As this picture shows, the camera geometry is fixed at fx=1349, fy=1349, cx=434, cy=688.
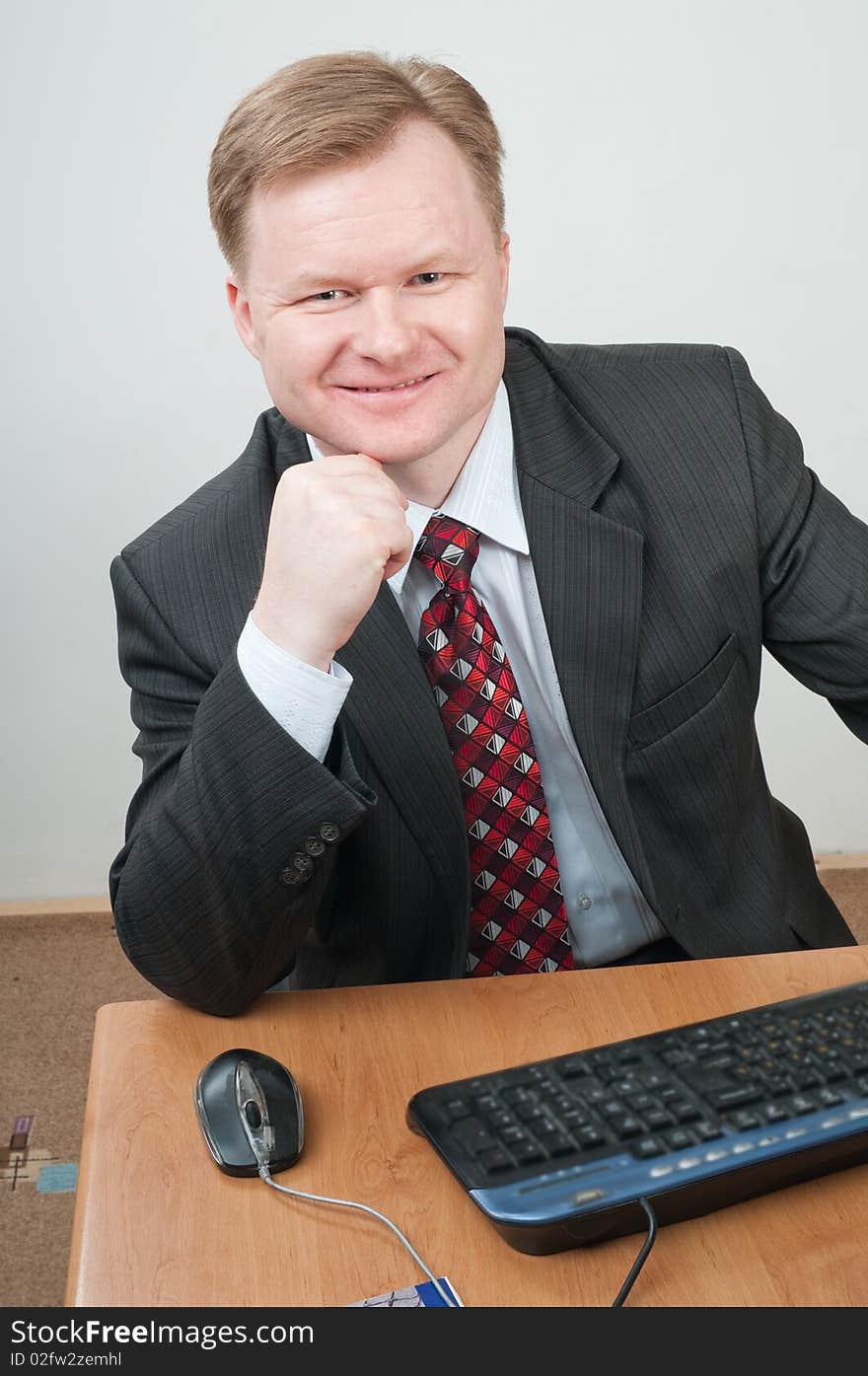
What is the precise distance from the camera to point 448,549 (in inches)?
48.1

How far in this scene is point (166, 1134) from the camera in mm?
905

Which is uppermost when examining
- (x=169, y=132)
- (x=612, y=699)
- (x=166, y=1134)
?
(x=169, y=132)

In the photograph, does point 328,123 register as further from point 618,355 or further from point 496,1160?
point 496,1160

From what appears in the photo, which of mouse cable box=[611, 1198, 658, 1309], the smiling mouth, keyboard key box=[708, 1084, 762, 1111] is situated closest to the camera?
mouse cable box=[611, 1198, 658, 1309]

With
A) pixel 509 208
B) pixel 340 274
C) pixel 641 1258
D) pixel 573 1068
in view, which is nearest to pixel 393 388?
pixel 340 274

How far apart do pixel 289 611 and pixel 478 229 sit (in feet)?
1.25

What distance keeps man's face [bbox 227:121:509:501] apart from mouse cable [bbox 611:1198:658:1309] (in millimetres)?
654

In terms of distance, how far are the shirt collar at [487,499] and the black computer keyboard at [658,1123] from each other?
51 centimetres

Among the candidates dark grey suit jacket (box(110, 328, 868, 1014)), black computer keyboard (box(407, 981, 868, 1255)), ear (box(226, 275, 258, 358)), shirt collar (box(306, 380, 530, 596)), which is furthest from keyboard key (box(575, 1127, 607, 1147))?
ear (box(226, 275, 258, 358))

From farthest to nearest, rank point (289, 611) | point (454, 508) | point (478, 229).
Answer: point (454, 508) < point (478, 229) < point (289, 611)

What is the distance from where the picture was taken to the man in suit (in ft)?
3.41

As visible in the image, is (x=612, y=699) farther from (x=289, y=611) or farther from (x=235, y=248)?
(x=235, y=248)

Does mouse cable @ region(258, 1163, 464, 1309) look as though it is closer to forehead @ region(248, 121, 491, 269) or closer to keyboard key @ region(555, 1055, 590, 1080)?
keyboard key @ region(555, 1055, 590, 1080)

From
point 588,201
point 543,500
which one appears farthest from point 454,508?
point 588,201
